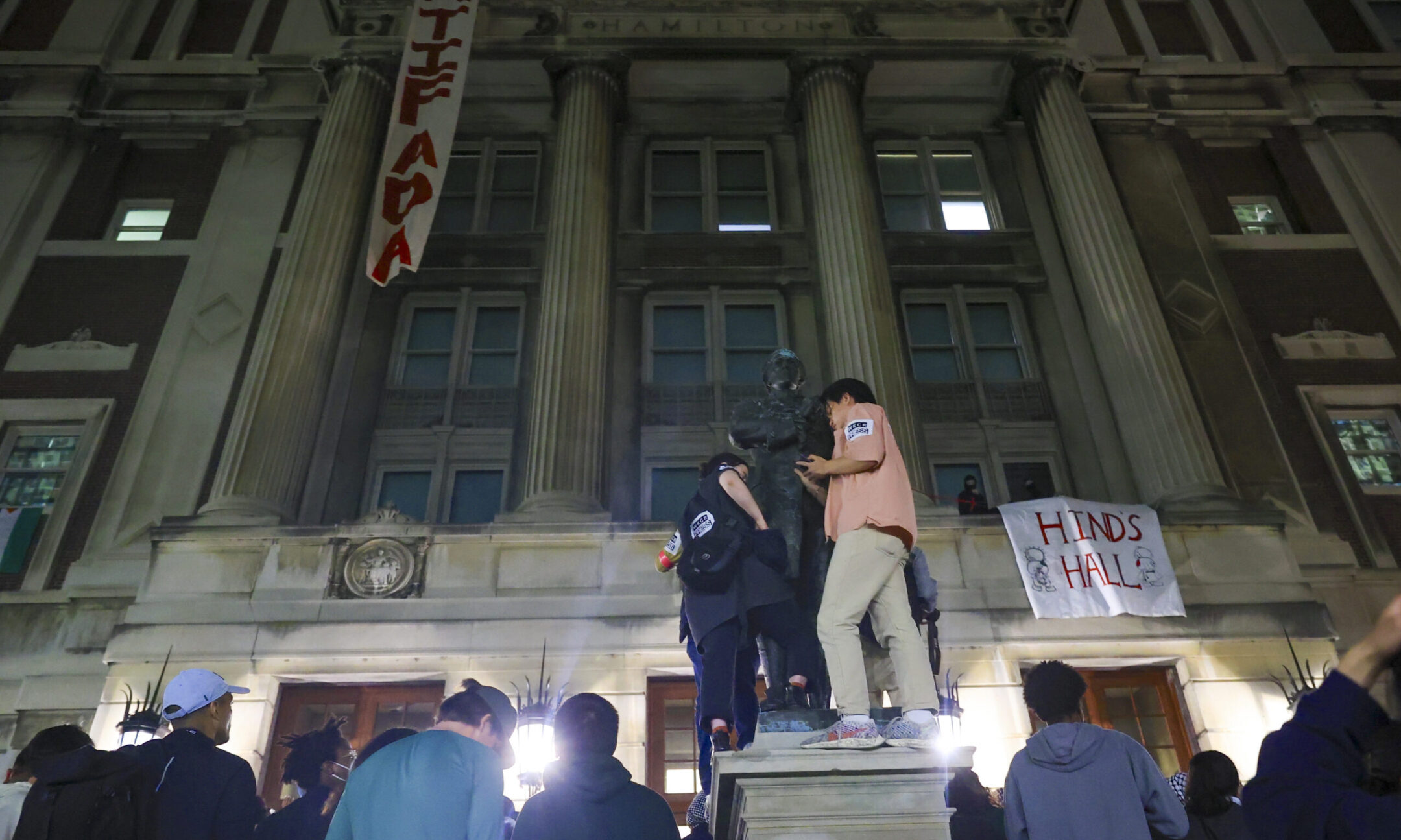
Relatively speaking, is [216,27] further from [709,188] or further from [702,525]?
[702,525]

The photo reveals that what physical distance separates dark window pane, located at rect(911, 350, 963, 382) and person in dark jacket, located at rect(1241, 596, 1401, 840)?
15953 mm

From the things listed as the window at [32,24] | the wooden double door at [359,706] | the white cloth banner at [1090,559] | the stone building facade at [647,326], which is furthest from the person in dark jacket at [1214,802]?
the window at [32,24]

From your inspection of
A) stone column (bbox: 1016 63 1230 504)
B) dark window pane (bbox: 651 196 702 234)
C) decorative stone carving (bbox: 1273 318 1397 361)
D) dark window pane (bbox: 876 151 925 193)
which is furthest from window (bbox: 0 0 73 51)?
decorative stone carving (bbox: 1273 318 1397 361)

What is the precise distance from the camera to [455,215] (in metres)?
19.9

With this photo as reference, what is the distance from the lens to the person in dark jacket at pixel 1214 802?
14.4ft

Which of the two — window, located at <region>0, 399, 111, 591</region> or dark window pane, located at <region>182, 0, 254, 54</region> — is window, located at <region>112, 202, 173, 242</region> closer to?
window, located at <region>0, 399, 111, 591</region>

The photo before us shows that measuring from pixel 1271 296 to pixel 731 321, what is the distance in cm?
1003

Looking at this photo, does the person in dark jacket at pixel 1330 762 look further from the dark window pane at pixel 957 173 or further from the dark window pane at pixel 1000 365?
the dark window pane at pixel 957 173

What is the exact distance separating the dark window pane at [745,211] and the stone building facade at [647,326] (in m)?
0.06

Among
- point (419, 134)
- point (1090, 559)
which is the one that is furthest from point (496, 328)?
point (1090, 559)

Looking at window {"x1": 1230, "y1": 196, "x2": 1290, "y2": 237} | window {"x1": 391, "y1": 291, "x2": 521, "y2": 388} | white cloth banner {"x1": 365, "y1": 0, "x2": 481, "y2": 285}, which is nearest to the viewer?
white cloth banner {"x1": 365, "y1": 0, "x2": 481, "y2": 285}

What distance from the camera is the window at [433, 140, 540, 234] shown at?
1970cm

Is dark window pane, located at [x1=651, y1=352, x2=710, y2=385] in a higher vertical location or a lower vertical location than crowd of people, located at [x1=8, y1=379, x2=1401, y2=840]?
higher

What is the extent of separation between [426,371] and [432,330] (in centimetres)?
97
